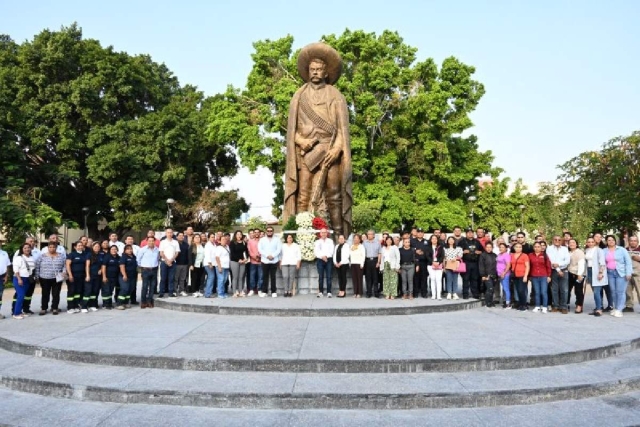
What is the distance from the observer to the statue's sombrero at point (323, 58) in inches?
572

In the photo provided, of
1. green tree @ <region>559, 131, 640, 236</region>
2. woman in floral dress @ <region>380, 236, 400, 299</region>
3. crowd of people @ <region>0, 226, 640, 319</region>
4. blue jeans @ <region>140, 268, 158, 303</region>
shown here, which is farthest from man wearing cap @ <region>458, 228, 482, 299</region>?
green tree @ <region>559, 131, 640, 236</region>

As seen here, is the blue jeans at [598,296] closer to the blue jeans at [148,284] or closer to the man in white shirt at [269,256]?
the man in white shirt at [269,256]

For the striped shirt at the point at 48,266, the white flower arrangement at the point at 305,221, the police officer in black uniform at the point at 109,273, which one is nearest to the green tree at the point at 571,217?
the white flower arrangement at the point at 305,221

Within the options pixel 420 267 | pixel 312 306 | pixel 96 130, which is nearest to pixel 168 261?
pixel 312 306

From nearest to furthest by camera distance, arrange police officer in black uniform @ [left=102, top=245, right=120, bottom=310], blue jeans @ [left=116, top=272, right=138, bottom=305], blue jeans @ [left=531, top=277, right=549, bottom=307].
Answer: blue jeans @ [left=531, top=277, right=549, bottom=307], police officer in black uniform @ [left=102, top=245, right=120, bottom=310], blue jeans @ [left=116, top=272, right=138, bottom=305]

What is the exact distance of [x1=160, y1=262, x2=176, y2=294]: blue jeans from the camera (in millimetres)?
12469

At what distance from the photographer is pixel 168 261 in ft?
40.0

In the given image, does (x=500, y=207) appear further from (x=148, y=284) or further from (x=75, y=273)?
(x=75, y=273)

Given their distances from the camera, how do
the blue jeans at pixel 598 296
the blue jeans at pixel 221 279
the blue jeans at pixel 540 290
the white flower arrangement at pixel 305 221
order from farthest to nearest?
the white flower arrangement at pixel 305 221 → the blue jeans at pixel 221 279 → the blue jeans at pixel 540 290 → the blue jeans at pixel 598 296

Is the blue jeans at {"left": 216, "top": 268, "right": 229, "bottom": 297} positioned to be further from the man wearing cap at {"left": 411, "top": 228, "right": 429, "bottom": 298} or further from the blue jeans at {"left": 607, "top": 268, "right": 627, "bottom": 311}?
the blue jeans at {"left": 607, "top": 268, "right": 627, "bottom": 311}

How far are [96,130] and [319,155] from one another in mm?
21363

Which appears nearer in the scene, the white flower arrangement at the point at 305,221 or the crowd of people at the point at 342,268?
the crowd of people at the point at 342,268

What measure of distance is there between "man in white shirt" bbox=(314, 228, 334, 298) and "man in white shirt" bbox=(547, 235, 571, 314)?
15.1ft

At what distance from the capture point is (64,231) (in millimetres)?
39625
